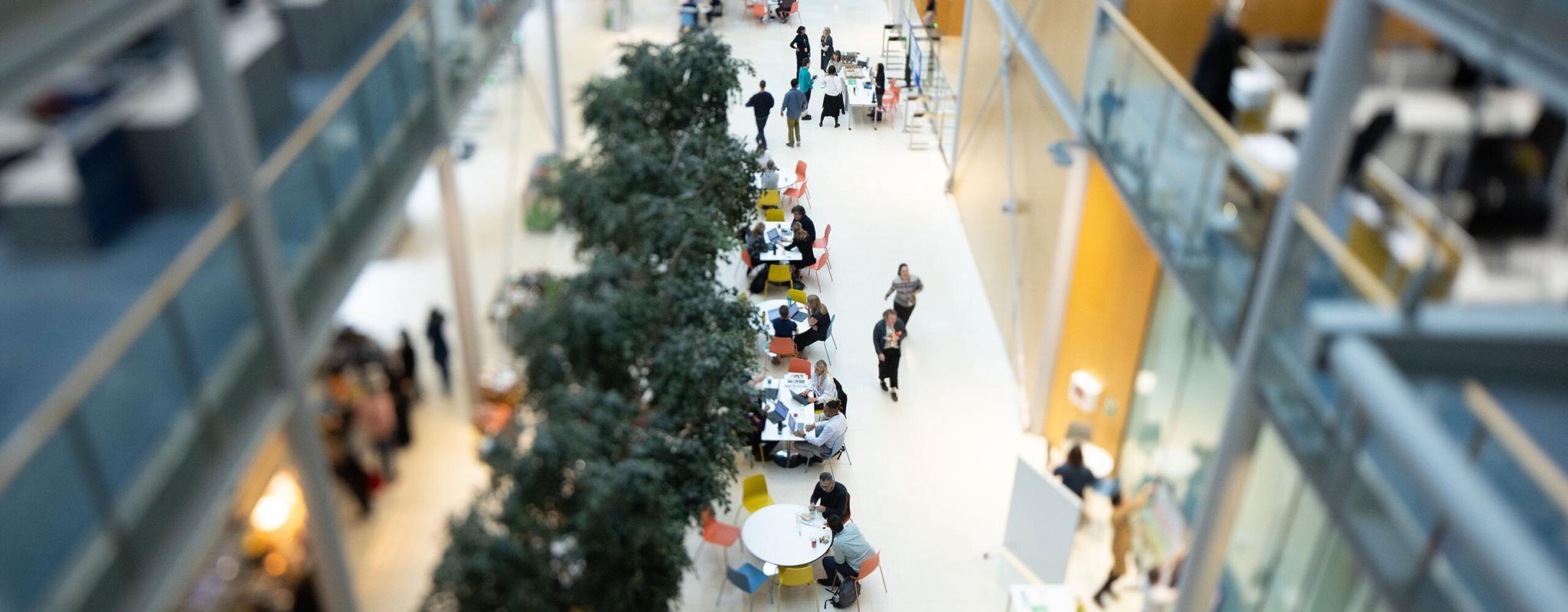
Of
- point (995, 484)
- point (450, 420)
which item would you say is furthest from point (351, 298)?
point (995, 484)

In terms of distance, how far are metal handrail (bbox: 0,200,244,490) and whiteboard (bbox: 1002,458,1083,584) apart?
5989mm

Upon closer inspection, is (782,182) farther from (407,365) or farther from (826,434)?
(407,365)

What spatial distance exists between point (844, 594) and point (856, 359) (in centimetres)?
Answer: 397

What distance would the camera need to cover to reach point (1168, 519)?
7.72 m

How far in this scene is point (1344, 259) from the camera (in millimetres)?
5098

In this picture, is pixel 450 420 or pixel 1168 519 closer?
pixel 450 420

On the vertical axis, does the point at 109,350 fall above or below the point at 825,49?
above

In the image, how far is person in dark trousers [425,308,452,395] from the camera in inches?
230

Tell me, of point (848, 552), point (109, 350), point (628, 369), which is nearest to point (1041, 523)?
point (848, 552)

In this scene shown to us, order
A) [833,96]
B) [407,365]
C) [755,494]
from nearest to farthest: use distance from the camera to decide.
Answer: [407,365], [755,494], [833,96]

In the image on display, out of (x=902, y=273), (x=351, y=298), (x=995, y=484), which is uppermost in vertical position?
(x=351, y=298)

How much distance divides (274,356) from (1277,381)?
4925 millimetres

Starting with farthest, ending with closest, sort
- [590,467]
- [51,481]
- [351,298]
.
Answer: [590,467], [351,298], [51,481]

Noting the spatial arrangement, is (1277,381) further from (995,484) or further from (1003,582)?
(995,484)
